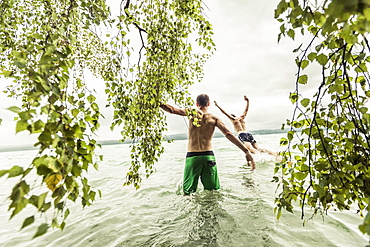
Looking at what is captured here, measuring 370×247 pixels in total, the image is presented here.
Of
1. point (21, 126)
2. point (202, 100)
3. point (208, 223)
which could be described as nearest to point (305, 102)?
point (21, 126)

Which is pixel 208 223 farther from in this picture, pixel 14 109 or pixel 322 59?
pixel 14 109

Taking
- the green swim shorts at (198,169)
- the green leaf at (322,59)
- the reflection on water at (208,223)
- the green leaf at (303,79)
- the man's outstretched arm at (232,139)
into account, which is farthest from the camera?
the green swim shorts at (198,169)

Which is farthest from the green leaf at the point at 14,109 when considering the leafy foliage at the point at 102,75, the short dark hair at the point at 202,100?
the short dark hair at the point at 202,100

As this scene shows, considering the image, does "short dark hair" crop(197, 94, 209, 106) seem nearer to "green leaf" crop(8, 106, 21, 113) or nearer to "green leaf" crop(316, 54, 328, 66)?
"green leaf" crop(316, 54, 328, 66)

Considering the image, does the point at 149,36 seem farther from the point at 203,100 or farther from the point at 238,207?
the point at 238,207

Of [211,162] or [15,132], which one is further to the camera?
[211,162]

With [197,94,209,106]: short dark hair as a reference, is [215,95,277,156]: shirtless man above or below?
below

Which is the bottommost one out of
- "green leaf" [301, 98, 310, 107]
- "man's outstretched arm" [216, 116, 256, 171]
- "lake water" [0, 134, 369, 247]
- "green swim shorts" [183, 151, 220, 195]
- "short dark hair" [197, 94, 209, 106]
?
"lake water" [0, 134, 369, 247]

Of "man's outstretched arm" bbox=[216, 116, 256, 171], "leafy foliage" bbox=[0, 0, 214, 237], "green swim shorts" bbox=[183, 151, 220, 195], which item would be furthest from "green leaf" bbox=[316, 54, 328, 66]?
"green swim shorts" bbox=[183, 151, 220, 195]

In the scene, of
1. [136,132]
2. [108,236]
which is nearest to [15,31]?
[136,132]

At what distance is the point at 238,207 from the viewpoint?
14.4ft

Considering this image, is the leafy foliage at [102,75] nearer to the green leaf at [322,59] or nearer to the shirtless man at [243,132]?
the green leaf at [322,59]

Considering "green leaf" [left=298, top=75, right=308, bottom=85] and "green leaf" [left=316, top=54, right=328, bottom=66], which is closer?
"green leaf" [left=316, top=54, right=328, bottom=66]

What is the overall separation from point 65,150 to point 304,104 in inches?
65.5
